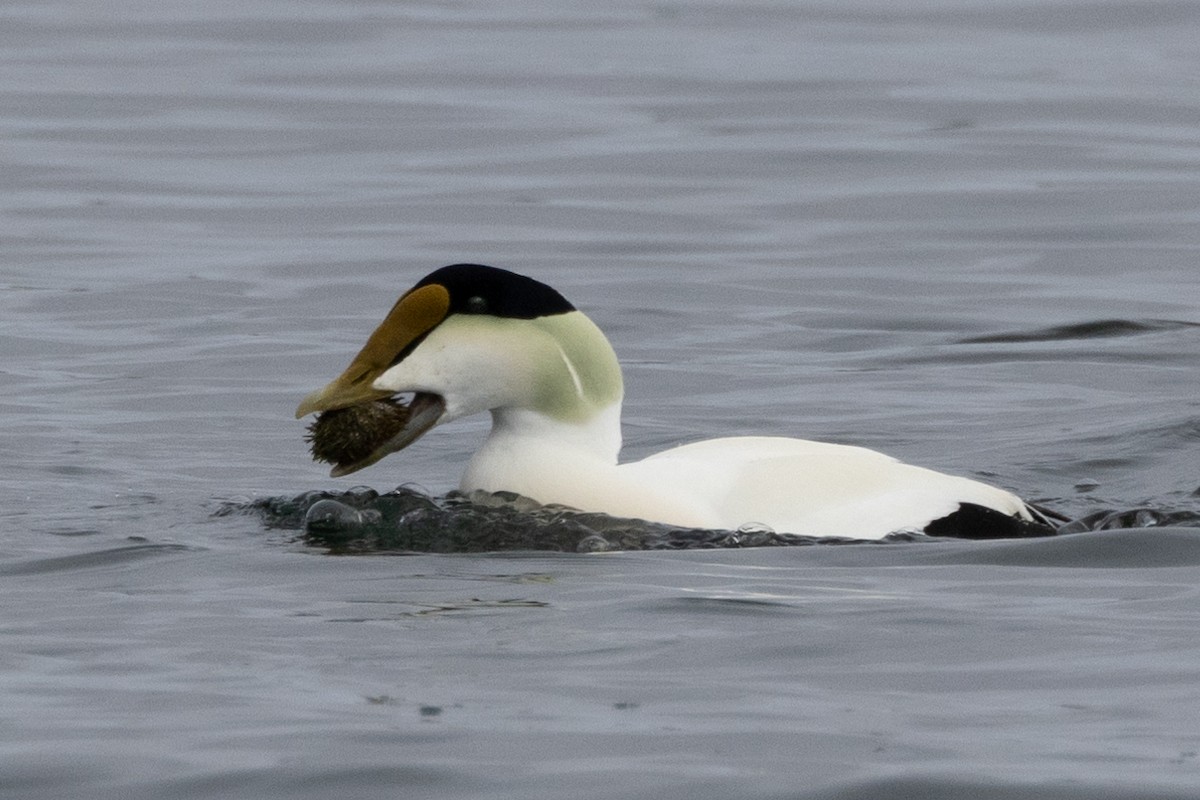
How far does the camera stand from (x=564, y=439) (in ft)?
22.8

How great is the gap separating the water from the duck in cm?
18

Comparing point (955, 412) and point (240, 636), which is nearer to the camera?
point (240, 636)

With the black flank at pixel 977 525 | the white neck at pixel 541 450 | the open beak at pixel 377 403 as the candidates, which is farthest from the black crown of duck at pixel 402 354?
the black flank at pixel 977 525

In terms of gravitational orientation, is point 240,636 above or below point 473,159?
below

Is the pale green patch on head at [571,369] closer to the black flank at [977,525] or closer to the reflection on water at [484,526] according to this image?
the reflection on water at [484,526]

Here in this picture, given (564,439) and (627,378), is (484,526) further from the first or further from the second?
(627,378)

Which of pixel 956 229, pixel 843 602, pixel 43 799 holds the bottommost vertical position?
pixel 43 799

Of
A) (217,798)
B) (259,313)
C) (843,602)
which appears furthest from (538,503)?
A: (259,313)

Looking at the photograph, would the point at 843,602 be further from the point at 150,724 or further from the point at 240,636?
the point at 150,724

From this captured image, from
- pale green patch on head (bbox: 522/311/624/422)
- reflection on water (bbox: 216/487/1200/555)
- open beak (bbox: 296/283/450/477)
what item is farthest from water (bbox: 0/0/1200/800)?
pale green patch on head (bbox: 522/311/624/422)

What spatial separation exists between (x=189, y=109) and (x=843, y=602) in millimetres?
14352

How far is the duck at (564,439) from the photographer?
6715 mm

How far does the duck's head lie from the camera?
6.79 m

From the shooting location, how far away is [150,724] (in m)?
4.88
